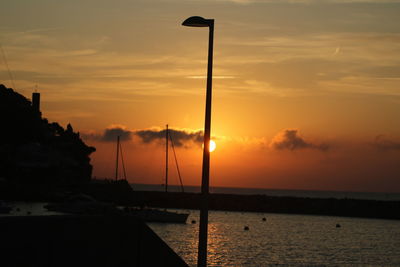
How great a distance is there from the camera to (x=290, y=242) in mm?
74000

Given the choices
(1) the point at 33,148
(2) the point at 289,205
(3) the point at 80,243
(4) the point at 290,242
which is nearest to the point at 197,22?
(3) the point at 80,243

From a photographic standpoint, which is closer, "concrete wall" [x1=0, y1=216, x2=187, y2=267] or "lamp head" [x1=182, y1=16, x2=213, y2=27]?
"concrete wall" [x1=0, y1=216, x2=187, y2=267]

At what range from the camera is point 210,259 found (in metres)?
53.2

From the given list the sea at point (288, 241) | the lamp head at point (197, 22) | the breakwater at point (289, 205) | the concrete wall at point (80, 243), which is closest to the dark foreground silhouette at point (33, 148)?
the sea at point (288, 241)

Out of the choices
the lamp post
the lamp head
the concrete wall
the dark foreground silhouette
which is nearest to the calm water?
the dark foreground silhouette

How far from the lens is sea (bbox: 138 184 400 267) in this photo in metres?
56.4

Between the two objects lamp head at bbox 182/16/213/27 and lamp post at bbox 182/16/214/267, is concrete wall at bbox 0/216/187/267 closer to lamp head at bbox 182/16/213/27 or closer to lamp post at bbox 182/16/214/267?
lamp post at bbox 182/16/214/267

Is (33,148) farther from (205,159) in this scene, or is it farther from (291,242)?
(205,159)

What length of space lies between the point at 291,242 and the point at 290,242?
15 cm

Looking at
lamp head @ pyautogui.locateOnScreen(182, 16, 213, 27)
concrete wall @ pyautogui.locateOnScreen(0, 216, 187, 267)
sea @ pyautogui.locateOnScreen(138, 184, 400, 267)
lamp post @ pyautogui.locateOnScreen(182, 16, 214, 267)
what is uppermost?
lamp head @ pyautogui.locateOnScreen(182, 16, 213, 27)

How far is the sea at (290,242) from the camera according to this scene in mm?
56406

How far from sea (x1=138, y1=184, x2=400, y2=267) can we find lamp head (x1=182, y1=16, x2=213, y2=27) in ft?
109

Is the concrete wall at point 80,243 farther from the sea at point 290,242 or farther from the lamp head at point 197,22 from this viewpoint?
the sea at point 290,242

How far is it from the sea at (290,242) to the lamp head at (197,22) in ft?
109
